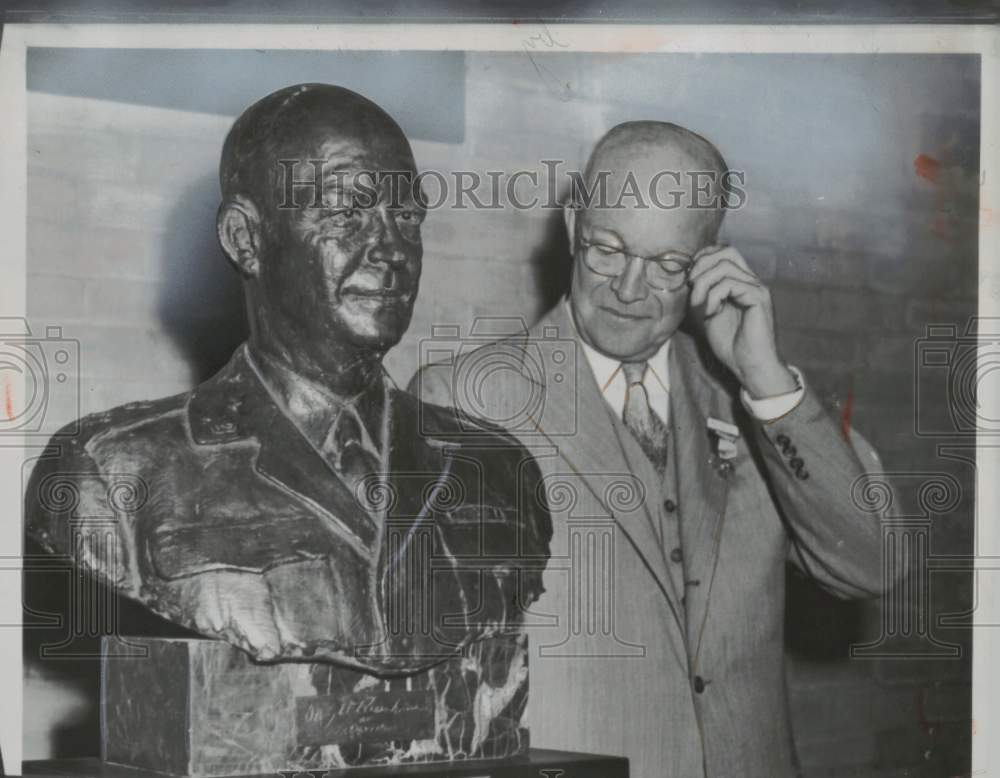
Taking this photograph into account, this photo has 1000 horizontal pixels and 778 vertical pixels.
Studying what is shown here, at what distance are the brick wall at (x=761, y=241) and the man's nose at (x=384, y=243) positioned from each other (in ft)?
1.84

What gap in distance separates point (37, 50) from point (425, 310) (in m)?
0.86

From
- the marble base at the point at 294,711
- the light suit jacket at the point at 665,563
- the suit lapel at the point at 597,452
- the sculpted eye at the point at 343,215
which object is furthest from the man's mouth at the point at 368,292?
the marble base at the point at 294,711

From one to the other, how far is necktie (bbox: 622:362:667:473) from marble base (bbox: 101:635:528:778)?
48cm

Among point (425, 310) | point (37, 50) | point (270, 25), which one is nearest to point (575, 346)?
point (425, 310)

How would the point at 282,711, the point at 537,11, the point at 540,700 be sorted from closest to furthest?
the point at 282,711
the point at 540,700
the point at 537,11

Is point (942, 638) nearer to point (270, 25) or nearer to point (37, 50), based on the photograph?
point (270, 25)

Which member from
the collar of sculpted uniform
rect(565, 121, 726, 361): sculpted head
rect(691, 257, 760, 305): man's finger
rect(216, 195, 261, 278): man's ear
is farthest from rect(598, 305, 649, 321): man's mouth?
rect(216, 195, 261, 278): man's ear

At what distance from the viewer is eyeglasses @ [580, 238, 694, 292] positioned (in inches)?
117

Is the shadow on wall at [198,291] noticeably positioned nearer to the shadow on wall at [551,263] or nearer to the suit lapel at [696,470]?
the shadow on wall at [551,263]

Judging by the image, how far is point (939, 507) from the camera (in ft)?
10.7

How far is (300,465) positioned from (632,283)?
703 millimetres

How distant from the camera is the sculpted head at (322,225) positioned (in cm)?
266

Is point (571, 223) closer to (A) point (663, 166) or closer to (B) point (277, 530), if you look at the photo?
(A) point (663, 166)

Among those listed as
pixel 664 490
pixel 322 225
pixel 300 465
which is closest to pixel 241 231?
pixel 322 225
